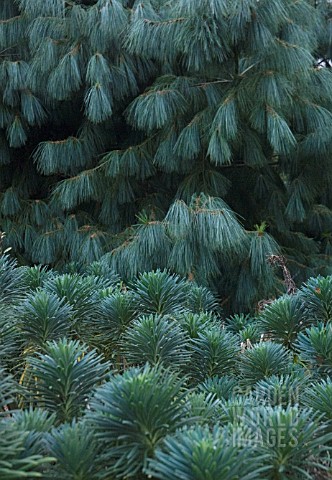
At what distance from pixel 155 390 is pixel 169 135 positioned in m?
2.23

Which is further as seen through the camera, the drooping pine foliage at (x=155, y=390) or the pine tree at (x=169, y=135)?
the pine tree at (x=169, y=135)

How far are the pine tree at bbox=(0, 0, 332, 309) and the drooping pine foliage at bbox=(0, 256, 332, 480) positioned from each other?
3.98 ft

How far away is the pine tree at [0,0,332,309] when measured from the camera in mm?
2500

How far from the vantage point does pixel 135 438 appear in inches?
28.2

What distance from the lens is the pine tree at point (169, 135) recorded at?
2500 mm

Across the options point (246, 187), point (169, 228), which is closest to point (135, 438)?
point (169, 228)

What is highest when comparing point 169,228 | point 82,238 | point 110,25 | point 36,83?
point 110,25

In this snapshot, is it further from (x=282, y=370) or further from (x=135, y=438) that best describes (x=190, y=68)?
(x=135, y=438)

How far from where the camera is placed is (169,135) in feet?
9.34

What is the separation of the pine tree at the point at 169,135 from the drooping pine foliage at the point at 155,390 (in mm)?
1214

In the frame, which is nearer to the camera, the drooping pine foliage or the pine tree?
the drooping pine foliage

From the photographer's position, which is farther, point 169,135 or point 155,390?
point 169,135

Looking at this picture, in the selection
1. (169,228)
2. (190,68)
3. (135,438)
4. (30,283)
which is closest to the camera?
(135,438)

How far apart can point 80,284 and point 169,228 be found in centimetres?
121
